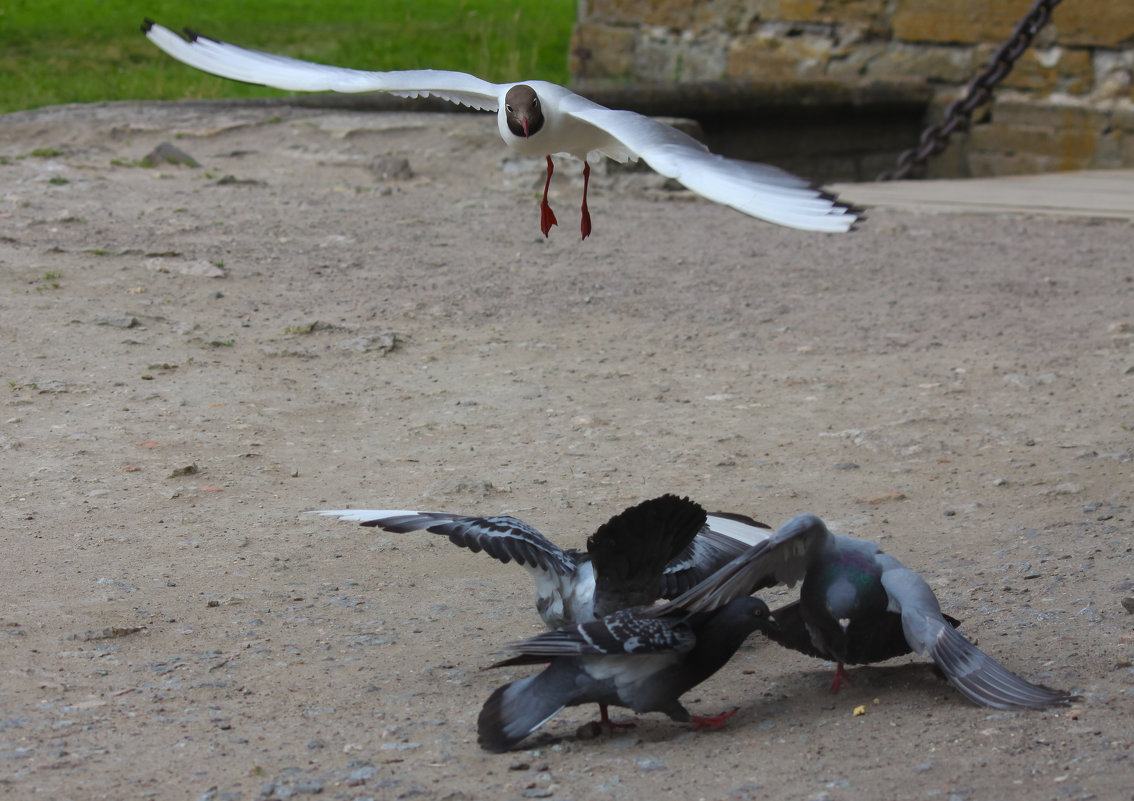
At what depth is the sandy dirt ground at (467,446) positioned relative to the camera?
2602mm

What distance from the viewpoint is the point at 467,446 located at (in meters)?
4.56

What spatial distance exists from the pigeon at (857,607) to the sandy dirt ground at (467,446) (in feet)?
0.24

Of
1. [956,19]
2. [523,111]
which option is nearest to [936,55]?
[956,19]

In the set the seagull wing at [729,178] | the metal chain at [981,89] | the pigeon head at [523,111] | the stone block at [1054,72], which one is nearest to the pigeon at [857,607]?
the seagull wing at [729,178]

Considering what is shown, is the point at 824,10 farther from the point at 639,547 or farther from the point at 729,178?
the point at 729,178

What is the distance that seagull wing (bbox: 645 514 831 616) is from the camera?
8.83ft

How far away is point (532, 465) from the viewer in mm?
4395

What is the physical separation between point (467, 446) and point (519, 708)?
200 cm

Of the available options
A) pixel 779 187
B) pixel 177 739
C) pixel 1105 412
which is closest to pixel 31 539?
pixel 177 739

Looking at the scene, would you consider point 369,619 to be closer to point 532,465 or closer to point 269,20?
point 532,465

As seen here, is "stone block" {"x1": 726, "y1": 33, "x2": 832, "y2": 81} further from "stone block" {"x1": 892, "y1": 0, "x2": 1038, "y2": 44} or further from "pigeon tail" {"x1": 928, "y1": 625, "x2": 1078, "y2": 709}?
"pigeon tail" {"x1": 928, "y1": 625, "x2": 1078, "y2": 709}

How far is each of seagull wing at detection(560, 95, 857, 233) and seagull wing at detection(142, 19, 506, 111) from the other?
1.53ft

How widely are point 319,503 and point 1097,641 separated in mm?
2264

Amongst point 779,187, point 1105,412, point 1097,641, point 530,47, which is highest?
point 530,47
